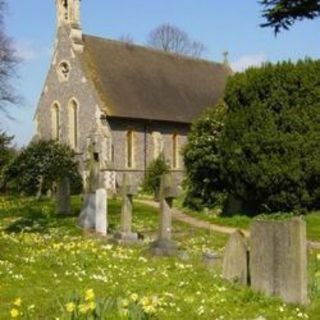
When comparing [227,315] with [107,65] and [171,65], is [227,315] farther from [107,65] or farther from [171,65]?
[171,65]

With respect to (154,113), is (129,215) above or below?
below

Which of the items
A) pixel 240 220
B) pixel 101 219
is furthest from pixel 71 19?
pixel 101 219

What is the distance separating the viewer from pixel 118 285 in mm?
9602

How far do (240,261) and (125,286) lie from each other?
1.61 m

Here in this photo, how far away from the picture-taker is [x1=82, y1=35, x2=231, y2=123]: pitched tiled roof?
41.5 meters

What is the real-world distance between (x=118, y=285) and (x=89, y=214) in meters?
9.36

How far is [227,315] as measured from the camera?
7.74 m

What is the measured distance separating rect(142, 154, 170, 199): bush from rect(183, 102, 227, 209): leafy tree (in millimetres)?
11350

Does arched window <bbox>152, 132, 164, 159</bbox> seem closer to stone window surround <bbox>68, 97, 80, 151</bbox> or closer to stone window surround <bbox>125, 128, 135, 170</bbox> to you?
stone window surround <bbox>125, 128, 135, 170</bbox>

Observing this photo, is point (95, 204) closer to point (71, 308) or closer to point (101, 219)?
point (101, 219)

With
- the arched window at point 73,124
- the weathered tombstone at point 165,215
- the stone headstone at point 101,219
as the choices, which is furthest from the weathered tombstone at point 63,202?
the arched window at point 73,124

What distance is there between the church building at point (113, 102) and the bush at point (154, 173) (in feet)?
2.77

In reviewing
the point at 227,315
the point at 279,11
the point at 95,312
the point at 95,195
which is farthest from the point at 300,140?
the point at 95,312

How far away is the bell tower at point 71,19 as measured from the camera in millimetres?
42478
